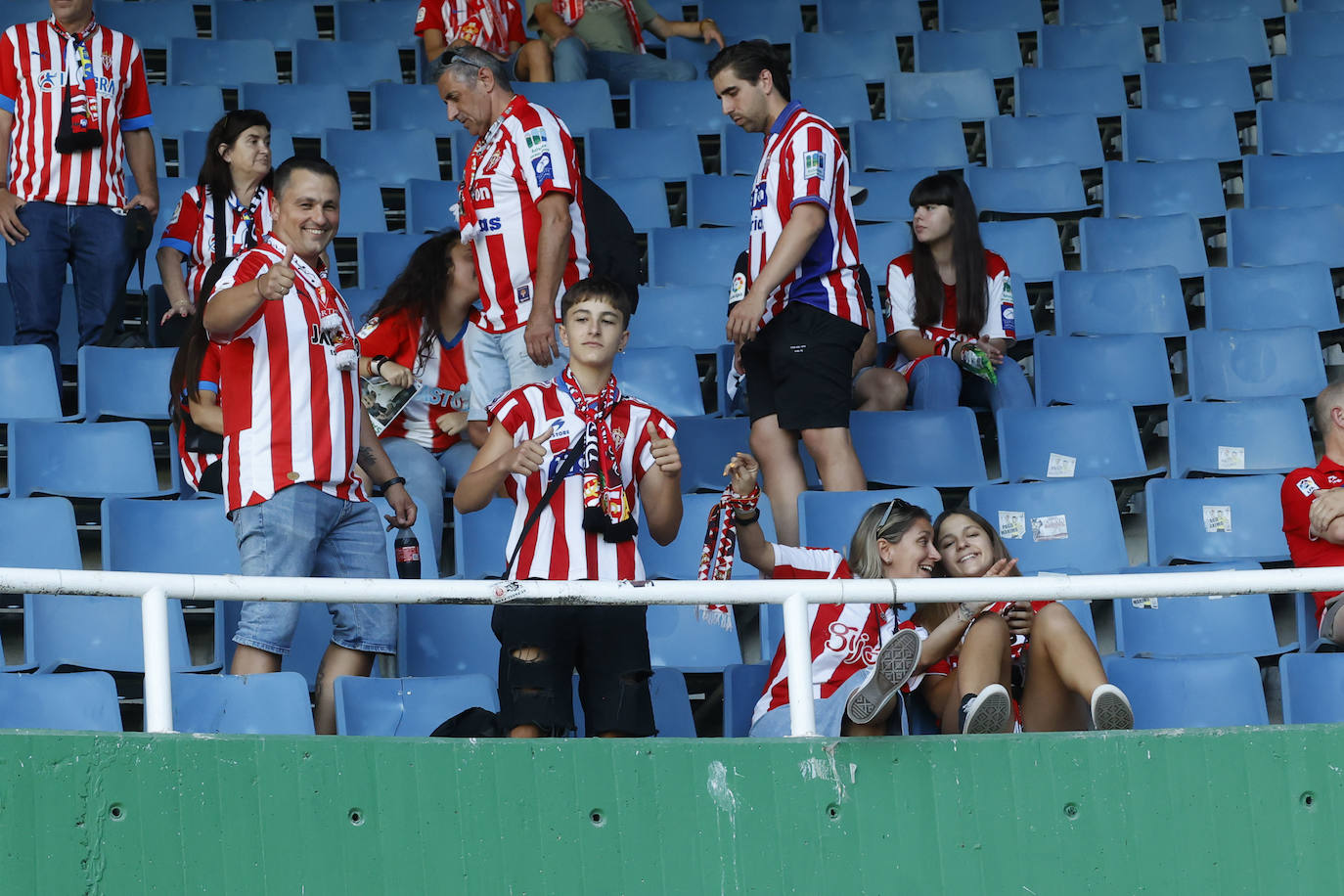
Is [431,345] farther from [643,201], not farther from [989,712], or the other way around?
[989,712]

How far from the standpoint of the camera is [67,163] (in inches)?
190

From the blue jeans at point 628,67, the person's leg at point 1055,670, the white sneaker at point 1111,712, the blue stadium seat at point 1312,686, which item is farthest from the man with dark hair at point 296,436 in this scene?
the blue jeans at point 628,67

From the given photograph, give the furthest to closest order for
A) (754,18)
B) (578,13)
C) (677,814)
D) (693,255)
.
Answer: (754,18)
(578,13)
(693,255)
(677,814)

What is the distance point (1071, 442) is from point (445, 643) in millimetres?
1959

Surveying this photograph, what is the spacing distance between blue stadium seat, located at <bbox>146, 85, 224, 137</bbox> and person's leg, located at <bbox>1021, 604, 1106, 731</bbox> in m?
4.20

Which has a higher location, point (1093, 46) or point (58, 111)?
point (1093, 46)

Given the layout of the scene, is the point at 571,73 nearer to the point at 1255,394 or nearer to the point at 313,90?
the point at 313,90

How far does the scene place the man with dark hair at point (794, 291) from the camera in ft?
13.4

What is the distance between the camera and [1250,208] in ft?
19.8

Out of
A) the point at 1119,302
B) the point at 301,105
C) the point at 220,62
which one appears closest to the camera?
the point at 1119,302

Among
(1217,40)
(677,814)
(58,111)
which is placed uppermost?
(1217,40)

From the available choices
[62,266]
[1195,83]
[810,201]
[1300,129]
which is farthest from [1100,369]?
[62,266]

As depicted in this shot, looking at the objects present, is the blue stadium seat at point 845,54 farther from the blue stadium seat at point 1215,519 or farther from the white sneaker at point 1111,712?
the white sneaker at point 1111,712

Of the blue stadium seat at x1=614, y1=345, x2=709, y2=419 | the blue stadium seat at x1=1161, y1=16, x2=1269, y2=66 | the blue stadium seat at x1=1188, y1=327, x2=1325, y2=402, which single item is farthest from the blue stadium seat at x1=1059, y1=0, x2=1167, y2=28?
the blue stadium seat at x1=614, y1=345, x2=709, y2=419
